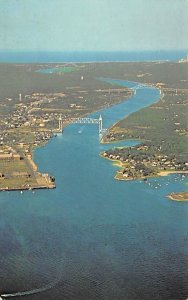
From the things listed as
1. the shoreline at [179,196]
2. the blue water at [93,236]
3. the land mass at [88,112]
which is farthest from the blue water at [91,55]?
the shoreline at [179,196]

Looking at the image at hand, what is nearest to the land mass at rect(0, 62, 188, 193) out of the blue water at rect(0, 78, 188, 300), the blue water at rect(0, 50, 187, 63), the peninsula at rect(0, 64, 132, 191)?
the peninsula at rect(0, 64, 132, 191)

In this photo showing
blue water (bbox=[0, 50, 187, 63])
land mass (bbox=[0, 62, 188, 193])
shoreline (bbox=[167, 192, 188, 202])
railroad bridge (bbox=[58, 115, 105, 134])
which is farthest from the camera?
blue water (bbox=[0, 50, 187, 63])

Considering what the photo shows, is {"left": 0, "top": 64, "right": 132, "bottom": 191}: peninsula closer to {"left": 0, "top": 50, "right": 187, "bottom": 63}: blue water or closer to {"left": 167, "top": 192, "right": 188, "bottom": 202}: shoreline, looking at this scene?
{"left": 0, "top": 50, "right": 187, "bottom": 63}: blue water

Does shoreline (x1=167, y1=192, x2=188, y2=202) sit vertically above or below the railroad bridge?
below

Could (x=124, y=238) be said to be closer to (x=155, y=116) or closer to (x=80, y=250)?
(x=80, y=250)

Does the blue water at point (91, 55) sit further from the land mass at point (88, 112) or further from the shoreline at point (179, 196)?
the shoreline at point (179, 196)

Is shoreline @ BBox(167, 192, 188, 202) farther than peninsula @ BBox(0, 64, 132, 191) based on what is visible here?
No
